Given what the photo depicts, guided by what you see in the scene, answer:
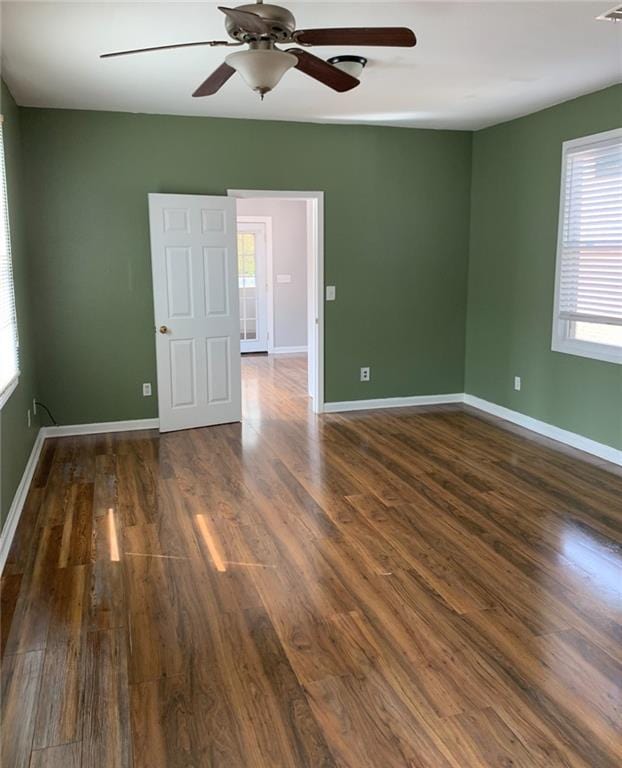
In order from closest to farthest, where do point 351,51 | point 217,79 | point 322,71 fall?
point 322,71
point 217,79
point 351,51

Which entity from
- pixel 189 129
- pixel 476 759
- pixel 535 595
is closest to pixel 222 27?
pixel 189 129

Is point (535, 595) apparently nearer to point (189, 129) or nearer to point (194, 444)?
point (194, 444)

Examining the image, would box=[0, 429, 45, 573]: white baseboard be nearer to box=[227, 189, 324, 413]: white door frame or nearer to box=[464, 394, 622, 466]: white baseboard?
box=[227, 189, 324, 413]: white door frame

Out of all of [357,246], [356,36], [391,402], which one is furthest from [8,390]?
[391,402]

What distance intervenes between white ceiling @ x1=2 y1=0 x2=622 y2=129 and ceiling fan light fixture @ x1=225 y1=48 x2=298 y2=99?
1.71 feet

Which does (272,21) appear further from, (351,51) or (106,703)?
(106,703)

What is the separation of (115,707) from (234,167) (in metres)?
4.47

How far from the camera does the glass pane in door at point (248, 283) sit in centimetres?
953

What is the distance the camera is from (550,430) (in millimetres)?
5191

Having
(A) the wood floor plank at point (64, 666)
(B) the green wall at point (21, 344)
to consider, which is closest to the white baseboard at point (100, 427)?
(B) the green wall at point (21, 344)

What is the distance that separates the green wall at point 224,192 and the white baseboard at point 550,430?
0.42m

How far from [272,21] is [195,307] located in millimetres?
3230

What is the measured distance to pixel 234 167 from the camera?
5410 millimetres

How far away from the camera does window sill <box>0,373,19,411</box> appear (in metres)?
3.26
